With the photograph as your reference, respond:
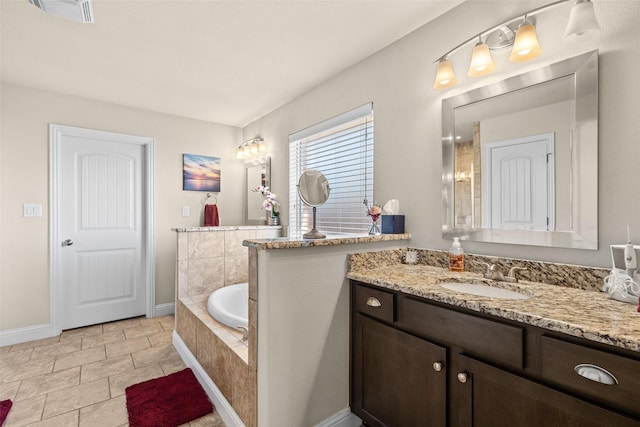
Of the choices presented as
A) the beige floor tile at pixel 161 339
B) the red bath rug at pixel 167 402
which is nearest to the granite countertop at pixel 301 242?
the red bath rug at pixel 167 402

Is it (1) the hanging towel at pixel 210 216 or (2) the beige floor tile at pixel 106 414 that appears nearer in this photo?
(2) the beige floor tile at pixel 106 414

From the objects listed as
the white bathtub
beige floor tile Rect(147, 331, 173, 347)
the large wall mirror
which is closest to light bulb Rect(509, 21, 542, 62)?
the large wall mirror

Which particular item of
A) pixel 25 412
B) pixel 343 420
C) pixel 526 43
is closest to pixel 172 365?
pixel 25 412

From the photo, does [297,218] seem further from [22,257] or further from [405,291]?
[22,257]

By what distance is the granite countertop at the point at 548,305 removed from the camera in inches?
Result: 32.4

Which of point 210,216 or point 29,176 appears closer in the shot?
point 29,176

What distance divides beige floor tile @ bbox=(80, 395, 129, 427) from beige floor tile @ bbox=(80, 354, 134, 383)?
0.38 meters

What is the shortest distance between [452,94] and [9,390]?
3.40m

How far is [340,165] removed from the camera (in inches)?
105

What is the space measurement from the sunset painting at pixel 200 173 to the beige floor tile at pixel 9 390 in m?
2.20

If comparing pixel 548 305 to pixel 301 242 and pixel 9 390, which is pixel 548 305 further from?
pixel 9 390

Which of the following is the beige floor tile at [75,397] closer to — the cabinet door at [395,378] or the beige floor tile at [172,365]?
the beige floor tile at [172,365]

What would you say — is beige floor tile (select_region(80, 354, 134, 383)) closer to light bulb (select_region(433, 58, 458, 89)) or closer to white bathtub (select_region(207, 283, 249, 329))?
white bathtub (select_region(207, 283, 249, 329))

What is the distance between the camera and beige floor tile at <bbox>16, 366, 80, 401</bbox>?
6.51ft
